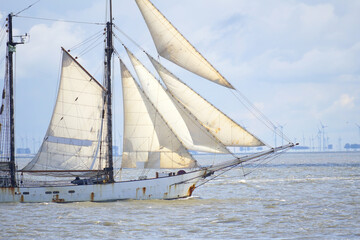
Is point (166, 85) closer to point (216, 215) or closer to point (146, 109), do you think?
point (146, 109)

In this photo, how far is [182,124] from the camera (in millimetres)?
39312

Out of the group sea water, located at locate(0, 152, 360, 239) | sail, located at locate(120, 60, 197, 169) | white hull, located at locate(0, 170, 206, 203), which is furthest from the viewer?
sail, located at locate(120, 60, 197, 169)

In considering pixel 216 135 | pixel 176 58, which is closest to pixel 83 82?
pixel 176 58

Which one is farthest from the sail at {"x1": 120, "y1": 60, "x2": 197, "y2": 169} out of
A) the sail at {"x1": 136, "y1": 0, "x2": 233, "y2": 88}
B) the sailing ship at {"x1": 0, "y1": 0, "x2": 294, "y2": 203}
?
the sail at {"x1": 136, "y1": 0, "x2": 233, "y2": 88}

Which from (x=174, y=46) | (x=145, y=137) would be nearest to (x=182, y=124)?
(x=145, y=137)

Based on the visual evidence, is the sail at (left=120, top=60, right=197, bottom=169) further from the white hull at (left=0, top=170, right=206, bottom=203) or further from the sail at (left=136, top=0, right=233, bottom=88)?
the sail at (left=136, top=0, right=233, bottom=88)

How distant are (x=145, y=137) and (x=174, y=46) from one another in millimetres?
6565

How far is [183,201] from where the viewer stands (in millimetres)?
39688

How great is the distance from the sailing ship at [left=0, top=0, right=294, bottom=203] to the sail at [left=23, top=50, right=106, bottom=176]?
7 cm

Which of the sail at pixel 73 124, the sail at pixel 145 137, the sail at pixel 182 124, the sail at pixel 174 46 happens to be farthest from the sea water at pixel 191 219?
A: the sail at pixel 174 46

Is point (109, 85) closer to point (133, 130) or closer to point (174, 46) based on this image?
point (133, 130)

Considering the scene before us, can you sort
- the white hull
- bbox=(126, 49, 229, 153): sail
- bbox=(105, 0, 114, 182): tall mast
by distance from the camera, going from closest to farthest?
the white hull
bbox=(126, 49, 229, 153): sail
bbox=(105, 0, 114, 182): tall mast

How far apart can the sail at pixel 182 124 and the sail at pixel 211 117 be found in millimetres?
450

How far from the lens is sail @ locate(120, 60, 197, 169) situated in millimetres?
39375
